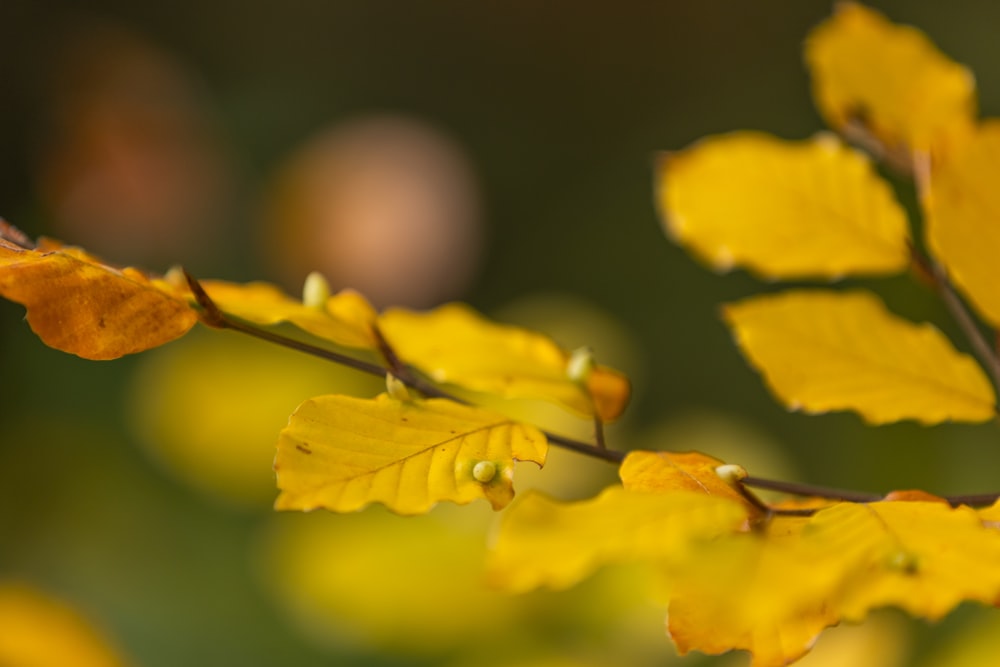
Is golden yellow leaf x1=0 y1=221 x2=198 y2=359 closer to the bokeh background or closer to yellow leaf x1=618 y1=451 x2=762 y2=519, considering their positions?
yellow leaf x1=618 y1=451 x2=762 y2=519

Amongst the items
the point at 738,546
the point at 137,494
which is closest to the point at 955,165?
the point at 738,546

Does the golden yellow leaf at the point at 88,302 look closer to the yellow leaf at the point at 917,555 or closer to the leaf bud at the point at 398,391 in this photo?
the leaf bud at the point at 398,391

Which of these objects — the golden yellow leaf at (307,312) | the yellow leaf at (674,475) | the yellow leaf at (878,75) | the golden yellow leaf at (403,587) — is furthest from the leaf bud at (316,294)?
the golden yellow leaf at (403,587)

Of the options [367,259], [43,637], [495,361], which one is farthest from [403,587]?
[367,259]

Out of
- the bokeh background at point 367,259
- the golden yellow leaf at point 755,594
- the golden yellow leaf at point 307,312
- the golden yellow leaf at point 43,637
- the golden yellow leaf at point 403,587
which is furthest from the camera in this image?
the bokeh background at point 367,259

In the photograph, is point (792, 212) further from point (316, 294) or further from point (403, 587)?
point (403, 587)

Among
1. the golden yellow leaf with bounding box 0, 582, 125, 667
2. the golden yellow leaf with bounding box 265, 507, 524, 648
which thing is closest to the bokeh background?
the golden yellow leaf with bounding box 265, 507, 524, 648
